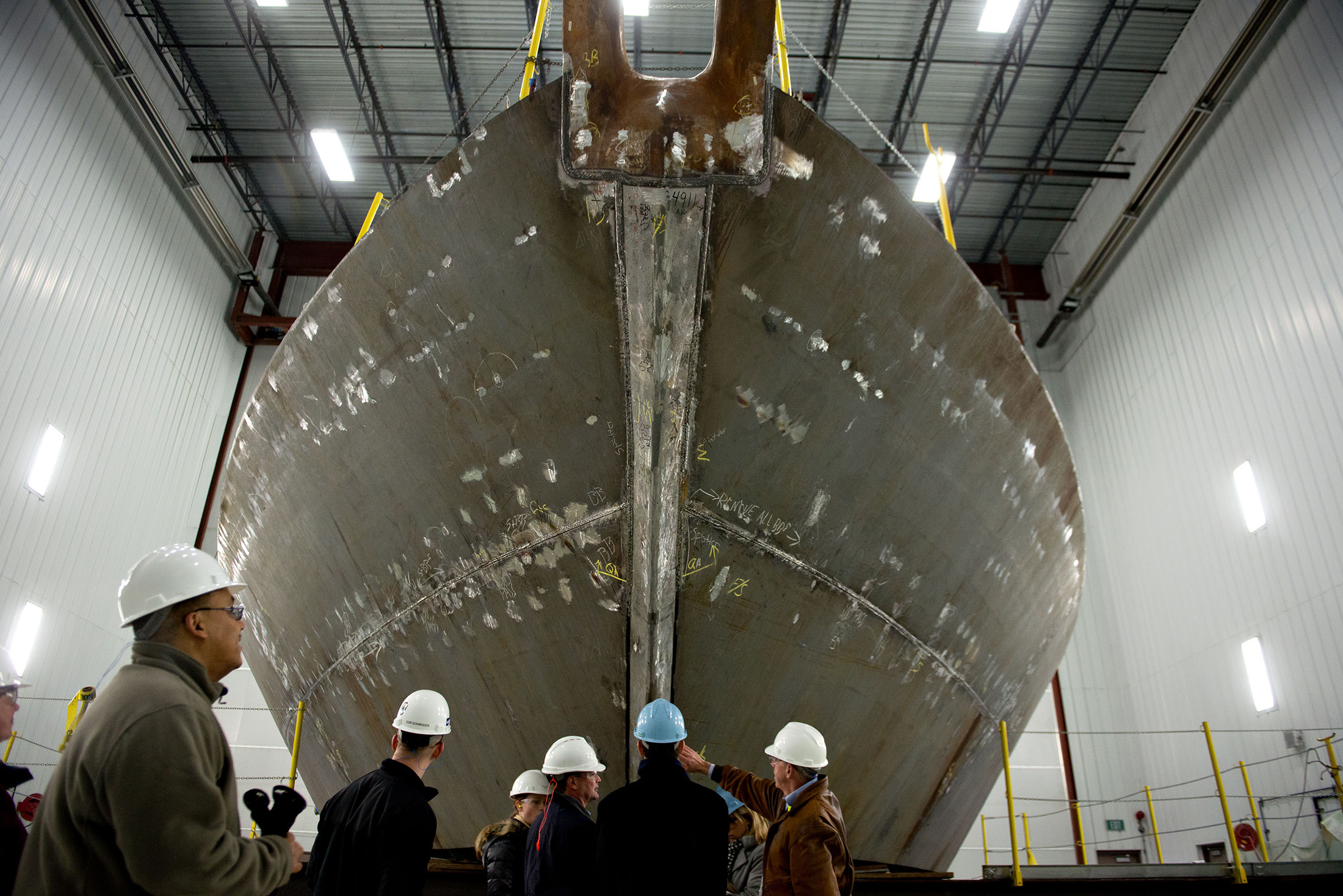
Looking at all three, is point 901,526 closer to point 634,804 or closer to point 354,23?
point 634,804

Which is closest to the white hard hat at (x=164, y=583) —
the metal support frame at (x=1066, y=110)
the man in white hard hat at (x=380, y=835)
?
the man in white hard hat at (x=380, y=835)

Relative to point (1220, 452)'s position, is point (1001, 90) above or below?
above

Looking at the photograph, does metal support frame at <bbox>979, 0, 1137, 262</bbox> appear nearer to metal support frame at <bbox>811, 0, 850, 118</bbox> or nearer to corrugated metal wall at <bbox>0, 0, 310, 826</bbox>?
metal support frame at <bbox>811, 0, 850, 118</bbox>

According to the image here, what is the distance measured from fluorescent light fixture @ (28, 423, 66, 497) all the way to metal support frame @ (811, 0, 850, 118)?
10.9 m

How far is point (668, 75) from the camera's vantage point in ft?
46.3

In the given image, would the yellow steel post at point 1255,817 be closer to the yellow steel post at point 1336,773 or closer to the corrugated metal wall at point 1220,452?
the yellow steel post at point 1336,773

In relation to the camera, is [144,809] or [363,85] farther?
[363,85]

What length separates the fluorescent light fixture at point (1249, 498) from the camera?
10.2m

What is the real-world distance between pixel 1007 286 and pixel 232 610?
16.8 metres

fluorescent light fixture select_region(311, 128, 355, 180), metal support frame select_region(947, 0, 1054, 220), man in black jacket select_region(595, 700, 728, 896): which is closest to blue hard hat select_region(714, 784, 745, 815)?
man in black jacket select_region(595, 700, 728, 896)

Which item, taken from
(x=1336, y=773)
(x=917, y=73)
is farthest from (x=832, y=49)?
(x=1336, y=773)

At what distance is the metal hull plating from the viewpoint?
3.20m

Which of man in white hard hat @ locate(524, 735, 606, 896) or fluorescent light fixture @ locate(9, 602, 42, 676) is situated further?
fluorescent light fixture @ locate(9, 602, 42, 676)

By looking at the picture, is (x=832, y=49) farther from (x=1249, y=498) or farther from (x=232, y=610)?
(x=232, y=610)
